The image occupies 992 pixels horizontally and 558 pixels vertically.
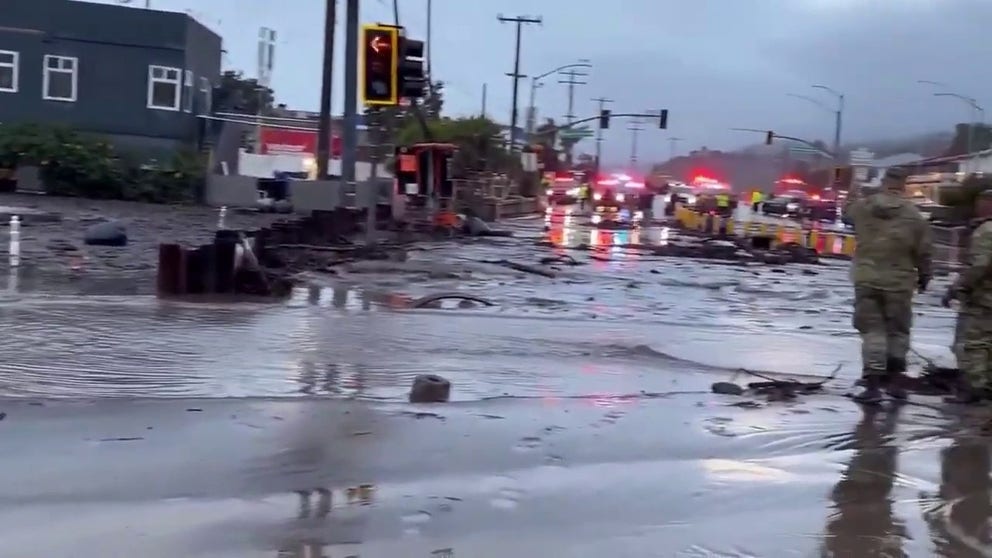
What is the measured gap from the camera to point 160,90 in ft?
158

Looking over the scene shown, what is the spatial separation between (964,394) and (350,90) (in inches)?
802

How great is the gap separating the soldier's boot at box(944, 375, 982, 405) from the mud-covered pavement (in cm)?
35

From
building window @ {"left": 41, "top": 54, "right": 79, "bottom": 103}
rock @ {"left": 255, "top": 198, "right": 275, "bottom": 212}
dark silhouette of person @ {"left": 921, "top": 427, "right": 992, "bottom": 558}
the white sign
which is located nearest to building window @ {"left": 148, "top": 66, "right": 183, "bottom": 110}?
building window @ {"left": 41, "top": 54, "right": 79, "bottom": 103}

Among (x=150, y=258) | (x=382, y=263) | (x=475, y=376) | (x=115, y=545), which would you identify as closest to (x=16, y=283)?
(x=150, y=258)

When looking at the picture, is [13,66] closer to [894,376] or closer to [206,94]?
[206,94]

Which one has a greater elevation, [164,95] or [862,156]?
[862,156]

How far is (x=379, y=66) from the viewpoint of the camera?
19.6 meters

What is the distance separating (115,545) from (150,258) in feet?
53.3

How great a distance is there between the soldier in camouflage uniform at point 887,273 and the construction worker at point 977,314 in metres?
0.40

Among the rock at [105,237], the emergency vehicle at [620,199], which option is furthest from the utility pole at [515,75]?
the rock at [105,237]

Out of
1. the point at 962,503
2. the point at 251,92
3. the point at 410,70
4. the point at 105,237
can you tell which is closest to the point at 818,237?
the point at 410,70

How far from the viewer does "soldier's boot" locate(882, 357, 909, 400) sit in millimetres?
9812

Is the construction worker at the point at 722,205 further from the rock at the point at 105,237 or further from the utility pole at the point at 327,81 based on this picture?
the rock at the point at 105,237

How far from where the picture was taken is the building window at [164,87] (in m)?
48.1
